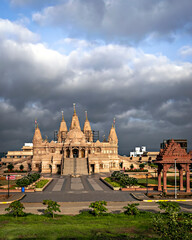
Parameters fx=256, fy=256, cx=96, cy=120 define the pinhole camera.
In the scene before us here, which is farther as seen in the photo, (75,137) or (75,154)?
(75,154)

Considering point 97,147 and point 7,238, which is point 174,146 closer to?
point 7,238

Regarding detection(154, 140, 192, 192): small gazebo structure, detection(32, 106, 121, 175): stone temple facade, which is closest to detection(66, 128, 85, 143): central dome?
detection(32, 106, 121, 175): stone temple facade

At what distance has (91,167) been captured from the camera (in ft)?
285

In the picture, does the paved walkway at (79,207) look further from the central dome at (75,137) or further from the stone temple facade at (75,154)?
the central dome at (75,137)

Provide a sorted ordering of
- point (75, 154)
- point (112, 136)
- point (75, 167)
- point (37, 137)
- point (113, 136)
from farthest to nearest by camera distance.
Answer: point (113, 136)
point (112, 136)
point (75, 154)
point (37, 137)
point (75, 167)

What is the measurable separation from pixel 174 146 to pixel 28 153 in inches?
4111

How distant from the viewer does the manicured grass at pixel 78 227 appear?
1891 cm

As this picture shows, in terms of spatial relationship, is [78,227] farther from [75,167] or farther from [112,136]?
[112,136]

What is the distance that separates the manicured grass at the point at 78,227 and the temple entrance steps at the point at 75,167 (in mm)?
51512

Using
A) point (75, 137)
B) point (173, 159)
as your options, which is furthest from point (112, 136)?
point (173, 159)

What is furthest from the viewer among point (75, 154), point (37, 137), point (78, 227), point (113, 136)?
point (113, 136)

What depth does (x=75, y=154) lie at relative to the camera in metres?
110

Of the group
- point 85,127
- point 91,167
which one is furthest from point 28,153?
point 91,167

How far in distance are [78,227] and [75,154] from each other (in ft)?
294
